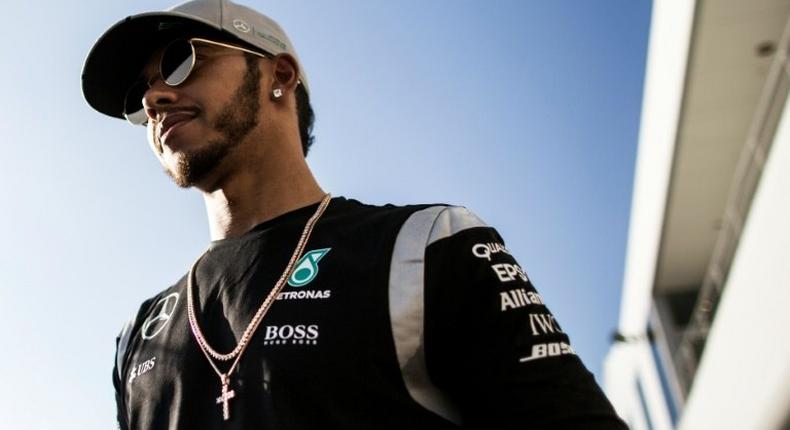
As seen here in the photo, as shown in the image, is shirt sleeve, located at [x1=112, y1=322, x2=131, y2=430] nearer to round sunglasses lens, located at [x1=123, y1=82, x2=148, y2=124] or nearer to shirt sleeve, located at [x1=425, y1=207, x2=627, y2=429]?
round sunglasses lens, located at [x1=123, y1=82, x2=148, y2=124]

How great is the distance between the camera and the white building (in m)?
7.34

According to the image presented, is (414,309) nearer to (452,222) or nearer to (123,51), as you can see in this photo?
(452,222)

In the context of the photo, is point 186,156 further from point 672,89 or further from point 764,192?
point 672,89

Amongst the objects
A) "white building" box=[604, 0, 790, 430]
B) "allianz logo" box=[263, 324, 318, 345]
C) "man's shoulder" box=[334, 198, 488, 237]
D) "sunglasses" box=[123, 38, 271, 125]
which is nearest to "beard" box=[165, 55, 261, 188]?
"sunglasses" box=[123, 38, 271, 125]

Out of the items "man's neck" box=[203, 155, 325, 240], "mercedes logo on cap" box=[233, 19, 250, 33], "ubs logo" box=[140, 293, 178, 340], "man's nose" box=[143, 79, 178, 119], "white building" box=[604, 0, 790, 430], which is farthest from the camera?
"white building" box=[604, 0, 790, 430]

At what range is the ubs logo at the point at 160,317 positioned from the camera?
176cm

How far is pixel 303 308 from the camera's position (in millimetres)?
1482

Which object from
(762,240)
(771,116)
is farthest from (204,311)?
(771,116)

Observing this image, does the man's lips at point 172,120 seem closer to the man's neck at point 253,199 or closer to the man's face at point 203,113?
the man's face at point 203,113

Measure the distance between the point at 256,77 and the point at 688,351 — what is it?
13.3m

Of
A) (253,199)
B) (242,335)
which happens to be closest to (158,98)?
(253,199)

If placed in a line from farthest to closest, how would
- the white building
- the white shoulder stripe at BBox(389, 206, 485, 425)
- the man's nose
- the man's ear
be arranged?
1. the white building
2. the man's ear
3. the man's nose
4. the white shoulder stripe at BBox(389, 206, 485, 425)

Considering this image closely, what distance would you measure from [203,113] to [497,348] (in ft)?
3.52

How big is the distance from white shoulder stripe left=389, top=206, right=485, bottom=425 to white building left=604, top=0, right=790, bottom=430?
6.15m
